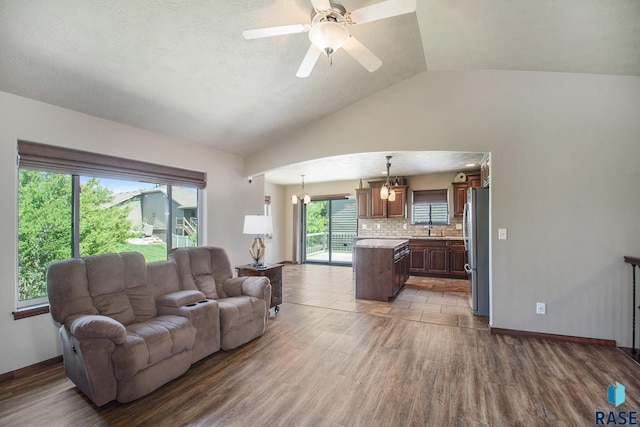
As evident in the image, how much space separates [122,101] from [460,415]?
403cm

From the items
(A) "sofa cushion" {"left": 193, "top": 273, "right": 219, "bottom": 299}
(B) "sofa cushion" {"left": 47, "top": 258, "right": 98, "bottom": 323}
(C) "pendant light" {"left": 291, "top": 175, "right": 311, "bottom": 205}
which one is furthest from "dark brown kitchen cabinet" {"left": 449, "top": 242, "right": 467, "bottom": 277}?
(B) "sofa cushion" {"left": 47, "top": 258, "right": 98, "bottom": 323}

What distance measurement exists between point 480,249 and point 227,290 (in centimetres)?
345

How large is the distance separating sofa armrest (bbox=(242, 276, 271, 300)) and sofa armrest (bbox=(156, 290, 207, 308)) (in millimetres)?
563

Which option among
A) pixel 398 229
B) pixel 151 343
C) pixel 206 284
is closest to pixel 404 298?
pixel 398 229

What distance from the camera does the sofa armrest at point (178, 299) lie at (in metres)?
2.77

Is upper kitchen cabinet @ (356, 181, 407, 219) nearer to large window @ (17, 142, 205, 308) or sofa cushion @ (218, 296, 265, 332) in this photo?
large window @ (17, 142, 205, 308)

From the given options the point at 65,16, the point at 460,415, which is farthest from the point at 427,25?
the point at 460,415

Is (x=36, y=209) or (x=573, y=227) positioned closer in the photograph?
(x=36, y=209)

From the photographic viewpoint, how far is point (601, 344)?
3094 millimetres

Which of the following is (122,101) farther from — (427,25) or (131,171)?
(427,25)

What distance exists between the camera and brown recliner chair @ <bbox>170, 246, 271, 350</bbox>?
9.64ft

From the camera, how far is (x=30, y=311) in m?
2.62

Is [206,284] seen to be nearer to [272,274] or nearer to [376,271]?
[272,274]

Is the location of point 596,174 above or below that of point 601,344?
above
